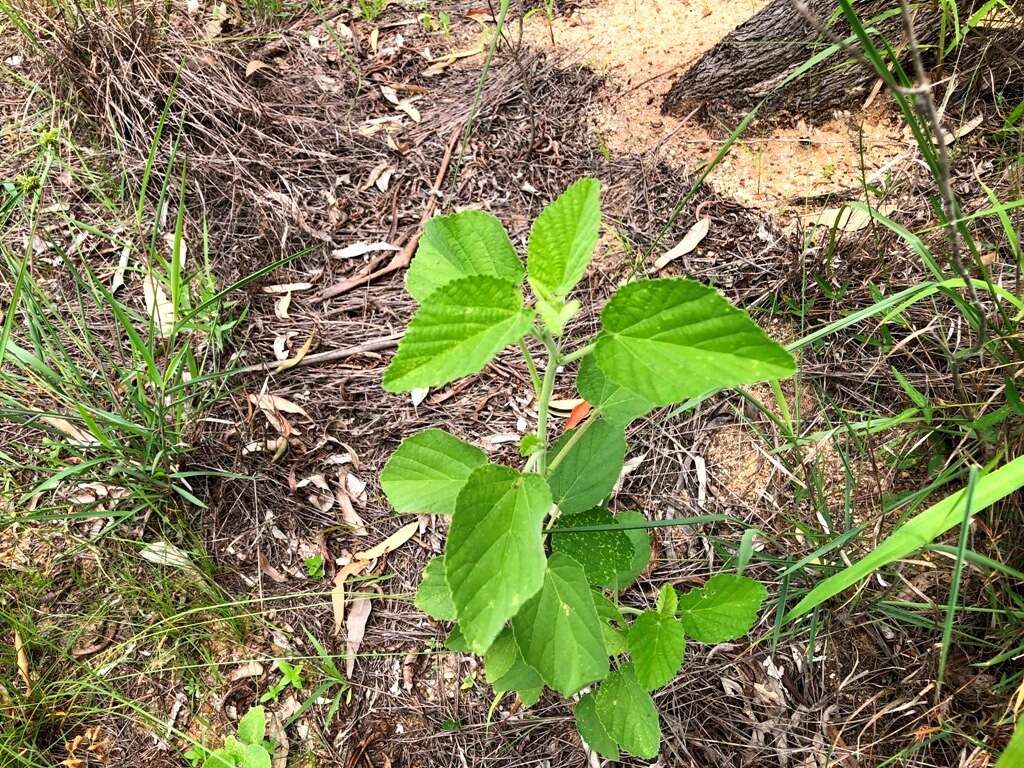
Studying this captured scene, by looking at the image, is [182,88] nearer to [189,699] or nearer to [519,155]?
[519,155]

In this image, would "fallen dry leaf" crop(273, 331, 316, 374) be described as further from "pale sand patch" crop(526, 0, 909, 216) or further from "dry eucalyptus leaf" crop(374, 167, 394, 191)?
"pale sand patch" crop(526, 0, 909, 216)

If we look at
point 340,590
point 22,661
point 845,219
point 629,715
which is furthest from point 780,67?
point 22,661

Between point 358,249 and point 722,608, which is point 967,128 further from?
point 358,249

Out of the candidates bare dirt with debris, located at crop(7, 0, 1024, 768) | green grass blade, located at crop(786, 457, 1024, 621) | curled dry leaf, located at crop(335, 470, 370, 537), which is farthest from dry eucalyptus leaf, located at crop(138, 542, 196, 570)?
green grass blade, located at crop(786, 457, 1024, 621)

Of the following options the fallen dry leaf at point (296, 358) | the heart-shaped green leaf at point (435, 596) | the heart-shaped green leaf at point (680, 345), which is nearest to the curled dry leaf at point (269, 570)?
the fallen dry leaf at point (296, 358)

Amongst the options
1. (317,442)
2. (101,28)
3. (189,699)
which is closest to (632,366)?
(317,442)

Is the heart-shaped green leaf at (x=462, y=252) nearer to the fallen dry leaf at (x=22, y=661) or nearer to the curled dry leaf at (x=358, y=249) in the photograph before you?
the curled dry leaf at (x=358, y=249)
